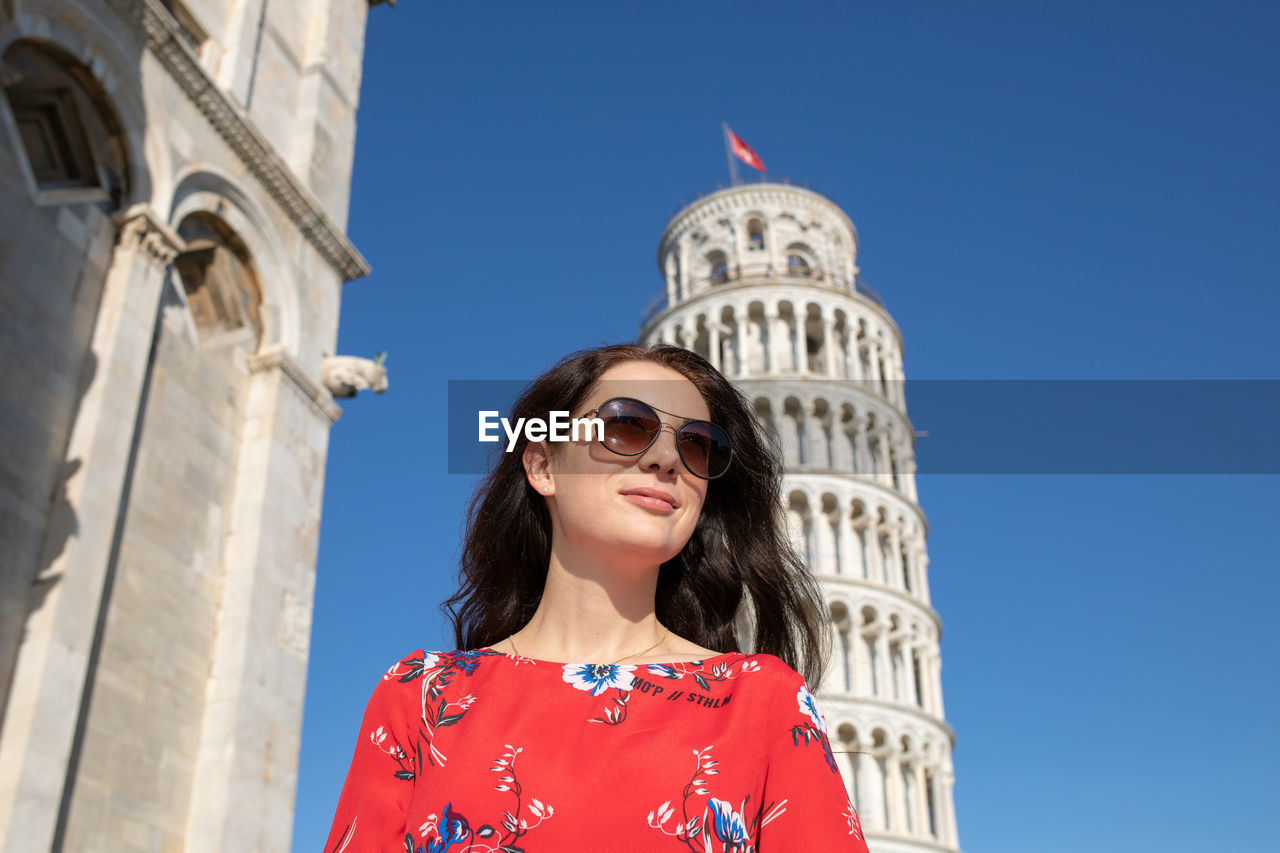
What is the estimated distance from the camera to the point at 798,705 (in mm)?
2354

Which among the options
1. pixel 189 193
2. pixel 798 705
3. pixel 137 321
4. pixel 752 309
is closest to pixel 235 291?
pixel 189 193

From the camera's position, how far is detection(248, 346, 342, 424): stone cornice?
12.5 m

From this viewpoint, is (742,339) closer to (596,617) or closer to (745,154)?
(745,154)

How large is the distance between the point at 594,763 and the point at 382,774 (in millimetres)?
512

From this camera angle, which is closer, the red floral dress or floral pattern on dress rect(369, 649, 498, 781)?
the red floral dress

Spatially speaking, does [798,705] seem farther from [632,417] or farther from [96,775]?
[96,775]

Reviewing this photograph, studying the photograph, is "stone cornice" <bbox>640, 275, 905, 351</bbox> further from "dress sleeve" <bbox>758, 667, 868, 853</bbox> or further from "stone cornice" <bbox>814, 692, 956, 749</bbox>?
"dress sleeve" <bbox>758, 667, 868, 853</bbox>

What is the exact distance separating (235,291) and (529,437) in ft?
34.3

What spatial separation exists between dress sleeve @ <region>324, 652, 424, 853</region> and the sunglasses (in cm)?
72

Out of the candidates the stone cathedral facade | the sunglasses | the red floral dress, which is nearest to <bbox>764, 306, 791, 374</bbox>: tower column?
the stone cathedral facade

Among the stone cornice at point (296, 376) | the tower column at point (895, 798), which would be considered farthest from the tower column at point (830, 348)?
the stone cornice at point (296, 376)

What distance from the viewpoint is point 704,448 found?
280 centimetres

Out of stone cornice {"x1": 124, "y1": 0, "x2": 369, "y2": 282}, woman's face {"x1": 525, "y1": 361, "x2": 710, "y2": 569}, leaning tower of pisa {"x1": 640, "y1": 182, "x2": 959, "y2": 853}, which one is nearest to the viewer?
woman's face {"x1": 525, "y1": 361, "x2": 710, "y2": 569}

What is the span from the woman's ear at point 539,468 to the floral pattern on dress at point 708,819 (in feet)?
3.11
